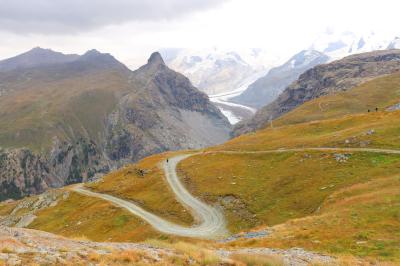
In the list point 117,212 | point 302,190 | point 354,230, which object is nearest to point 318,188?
Answer: point 302,190

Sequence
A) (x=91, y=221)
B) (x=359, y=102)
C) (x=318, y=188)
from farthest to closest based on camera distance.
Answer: (x=359, y=102)
(x=91, y=221)
(x=318, y=188)

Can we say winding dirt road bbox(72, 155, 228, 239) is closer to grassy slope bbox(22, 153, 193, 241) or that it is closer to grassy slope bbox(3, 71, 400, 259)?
grassy slope bbox(22, 153, 193, 241)

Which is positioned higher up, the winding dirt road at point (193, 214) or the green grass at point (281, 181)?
the green grass at point (281, 181)

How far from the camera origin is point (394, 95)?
171 m

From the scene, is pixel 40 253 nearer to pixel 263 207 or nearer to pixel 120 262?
pixel 120 262

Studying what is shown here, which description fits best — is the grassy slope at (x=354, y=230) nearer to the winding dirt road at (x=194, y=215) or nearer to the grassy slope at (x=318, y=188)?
the grassy slope at (x=318, y=188)

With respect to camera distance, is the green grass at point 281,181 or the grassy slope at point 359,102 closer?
the green grass at point 281,181

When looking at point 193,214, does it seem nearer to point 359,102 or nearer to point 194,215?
point 194,215

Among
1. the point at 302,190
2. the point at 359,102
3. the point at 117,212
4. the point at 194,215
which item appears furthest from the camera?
the point at 359,102

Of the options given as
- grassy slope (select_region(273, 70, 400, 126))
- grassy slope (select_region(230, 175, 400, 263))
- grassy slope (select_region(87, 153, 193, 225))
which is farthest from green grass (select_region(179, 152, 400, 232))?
grassy slope (select_region(273, 70, 400, 126))

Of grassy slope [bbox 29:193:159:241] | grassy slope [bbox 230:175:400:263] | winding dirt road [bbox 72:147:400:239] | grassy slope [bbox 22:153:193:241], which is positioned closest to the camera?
grassy slope [bbox 230:175:400:263]

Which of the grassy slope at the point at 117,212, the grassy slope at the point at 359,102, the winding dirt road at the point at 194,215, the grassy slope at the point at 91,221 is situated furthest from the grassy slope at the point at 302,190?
the grassy slope at the point at 359,102

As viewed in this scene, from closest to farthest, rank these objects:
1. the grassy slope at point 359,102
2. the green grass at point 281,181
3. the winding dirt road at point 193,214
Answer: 1. the green grass at point 281,181
2. the winding dirt road at point 193,214
3. the grassy slope at point 359,102

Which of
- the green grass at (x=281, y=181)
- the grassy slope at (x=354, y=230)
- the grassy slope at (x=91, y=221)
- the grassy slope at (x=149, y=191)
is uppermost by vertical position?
the grassy slope at (x=354, y=230)
